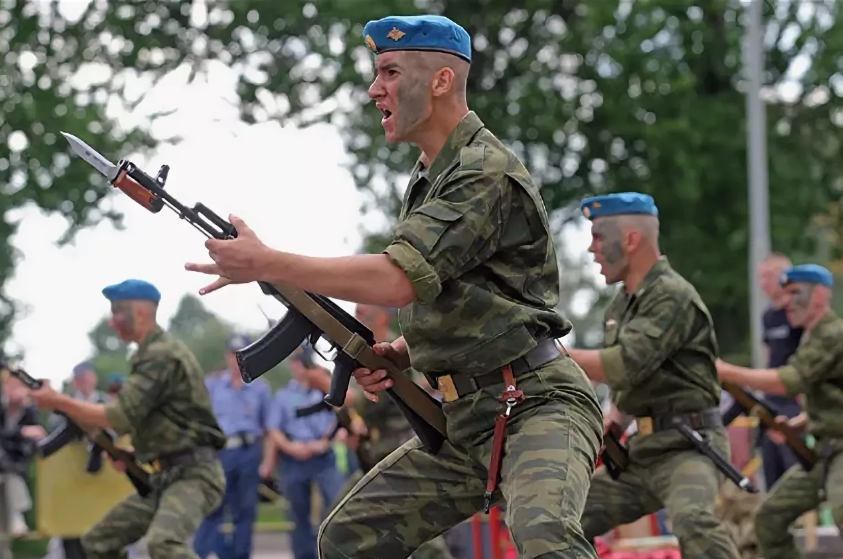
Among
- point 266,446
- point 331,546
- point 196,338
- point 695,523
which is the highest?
point 196,338

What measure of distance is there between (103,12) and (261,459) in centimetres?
856

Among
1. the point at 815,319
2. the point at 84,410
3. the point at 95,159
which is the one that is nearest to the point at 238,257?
the point at 95,159

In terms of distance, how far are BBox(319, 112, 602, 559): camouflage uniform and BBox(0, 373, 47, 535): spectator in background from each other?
32.0 ft

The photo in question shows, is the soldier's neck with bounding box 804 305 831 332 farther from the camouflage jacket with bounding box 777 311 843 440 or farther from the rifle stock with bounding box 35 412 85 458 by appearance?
the rifle stock with bounding box 35 412 85 458

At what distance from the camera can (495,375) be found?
18.9 feet

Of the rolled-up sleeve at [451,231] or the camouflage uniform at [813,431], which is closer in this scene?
the rolled-up sleeve at [451,231]

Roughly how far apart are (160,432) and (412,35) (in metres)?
4.42

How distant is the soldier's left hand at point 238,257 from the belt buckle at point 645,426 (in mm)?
3671

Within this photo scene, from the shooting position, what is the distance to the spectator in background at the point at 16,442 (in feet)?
50.2

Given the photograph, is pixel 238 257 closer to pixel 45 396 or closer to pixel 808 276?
pixel 45 396

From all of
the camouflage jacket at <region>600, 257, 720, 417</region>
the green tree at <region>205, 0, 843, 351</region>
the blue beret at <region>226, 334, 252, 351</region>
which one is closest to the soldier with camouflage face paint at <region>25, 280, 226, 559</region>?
the camouflage jacket at <region>600, 257, 720, 417</region>

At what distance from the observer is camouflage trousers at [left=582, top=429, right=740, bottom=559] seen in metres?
7.61

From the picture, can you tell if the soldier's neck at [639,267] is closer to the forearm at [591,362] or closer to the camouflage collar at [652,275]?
the camouflage collar at [652,275]

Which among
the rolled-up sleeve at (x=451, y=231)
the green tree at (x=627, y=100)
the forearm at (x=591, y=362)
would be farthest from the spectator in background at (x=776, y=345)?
the green tree at (x=627, y=100)
